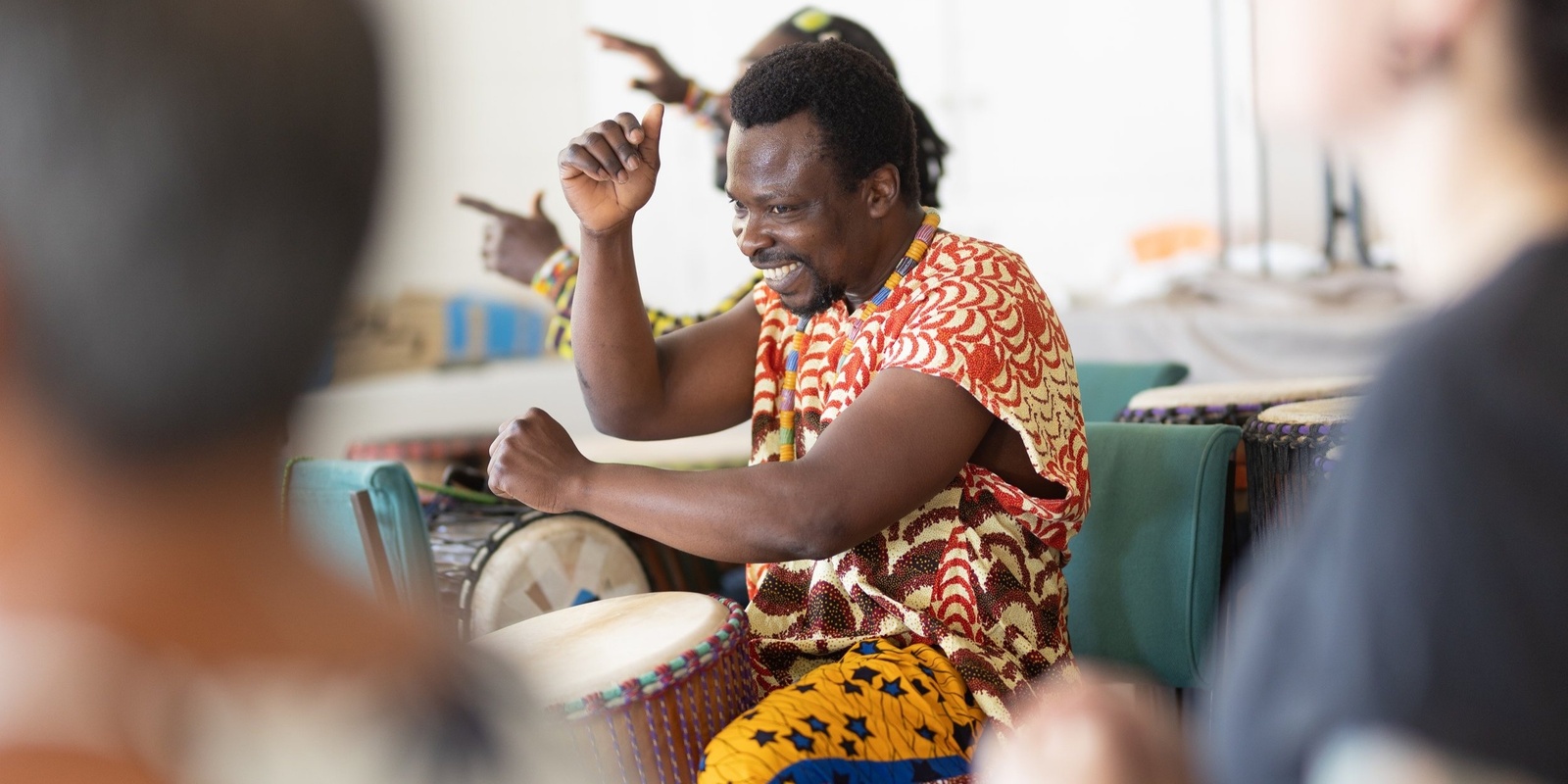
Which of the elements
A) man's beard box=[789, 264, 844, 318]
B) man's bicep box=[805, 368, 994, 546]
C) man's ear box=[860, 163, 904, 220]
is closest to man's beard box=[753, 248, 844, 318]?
man's beard box=[789, 264, 844, 318]

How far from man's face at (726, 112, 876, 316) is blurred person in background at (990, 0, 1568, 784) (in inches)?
50.2

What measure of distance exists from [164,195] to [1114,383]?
2.94 m

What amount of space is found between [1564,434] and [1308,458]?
1748mm

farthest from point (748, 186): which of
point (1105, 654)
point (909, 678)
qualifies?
point (1105, 654)

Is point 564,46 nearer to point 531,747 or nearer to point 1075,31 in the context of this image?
point 1075,31

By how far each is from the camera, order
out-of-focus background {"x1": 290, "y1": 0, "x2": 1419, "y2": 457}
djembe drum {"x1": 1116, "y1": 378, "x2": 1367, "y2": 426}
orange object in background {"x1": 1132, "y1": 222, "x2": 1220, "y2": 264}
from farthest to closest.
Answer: orange object in background {"x1": 1132, "y1": 222, "x2": 1220, "y2": 264}
out-of-focus background {"x1": 290, "y1": 0, "x2": 1419, "y2": 457}
djembe drum {"x1": 1116, "y1": 378, "x2": 1367, "y2": 426}

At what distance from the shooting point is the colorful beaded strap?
1.62 meters

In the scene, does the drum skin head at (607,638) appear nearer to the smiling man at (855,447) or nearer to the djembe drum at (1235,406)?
the smiling man at (855,447)

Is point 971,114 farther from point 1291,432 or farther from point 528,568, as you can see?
point 1291,432

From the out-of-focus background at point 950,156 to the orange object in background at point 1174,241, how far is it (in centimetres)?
1

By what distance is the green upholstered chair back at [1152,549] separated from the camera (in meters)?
2.16

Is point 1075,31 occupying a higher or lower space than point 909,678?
higher

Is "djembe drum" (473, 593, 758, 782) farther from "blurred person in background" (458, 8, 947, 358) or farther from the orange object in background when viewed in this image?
the orange object in background

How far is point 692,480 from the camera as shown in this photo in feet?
5.89
